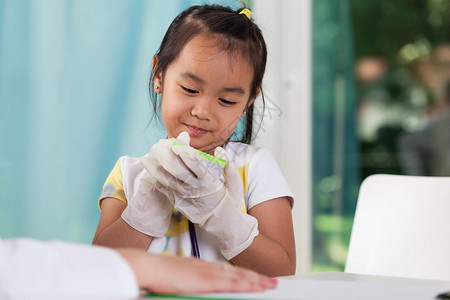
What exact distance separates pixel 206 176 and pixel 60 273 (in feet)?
1.33

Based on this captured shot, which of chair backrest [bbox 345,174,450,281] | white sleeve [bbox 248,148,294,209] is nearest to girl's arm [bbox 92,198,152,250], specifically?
white sleeve [bbox 248,148,294,209]

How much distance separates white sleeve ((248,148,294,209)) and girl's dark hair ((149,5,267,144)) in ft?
0.43

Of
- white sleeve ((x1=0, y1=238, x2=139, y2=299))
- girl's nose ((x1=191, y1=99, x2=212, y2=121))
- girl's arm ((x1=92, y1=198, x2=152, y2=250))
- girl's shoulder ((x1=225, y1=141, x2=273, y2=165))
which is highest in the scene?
girl's nose ((x1=191, y1=99, x2=212, y2=121))

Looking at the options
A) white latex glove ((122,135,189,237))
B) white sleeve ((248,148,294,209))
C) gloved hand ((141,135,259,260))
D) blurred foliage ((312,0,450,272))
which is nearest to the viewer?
gloved hand ((141,135,259,260))

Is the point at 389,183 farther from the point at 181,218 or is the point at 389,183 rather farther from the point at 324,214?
the point at 324,214

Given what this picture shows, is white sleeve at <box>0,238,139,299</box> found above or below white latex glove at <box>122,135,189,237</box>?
above

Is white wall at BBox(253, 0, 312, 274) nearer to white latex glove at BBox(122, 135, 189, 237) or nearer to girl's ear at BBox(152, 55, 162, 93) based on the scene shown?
girl's ear at BBox(152, 55, 162, 93)

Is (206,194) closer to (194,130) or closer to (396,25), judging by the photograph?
(194,130)

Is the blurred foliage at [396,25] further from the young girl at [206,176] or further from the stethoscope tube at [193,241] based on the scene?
the stethoscope tube at [193,241]

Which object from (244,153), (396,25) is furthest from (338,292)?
(396,25)

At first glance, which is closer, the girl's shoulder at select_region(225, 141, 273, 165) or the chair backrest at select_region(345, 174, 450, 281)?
the chair backrest at select_region(345, 174, 450, 281)

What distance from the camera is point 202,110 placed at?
93cm

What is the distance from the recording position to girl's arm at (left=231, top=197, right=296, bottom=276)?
94 cm

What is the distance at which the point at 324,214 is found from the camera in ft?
7.61
